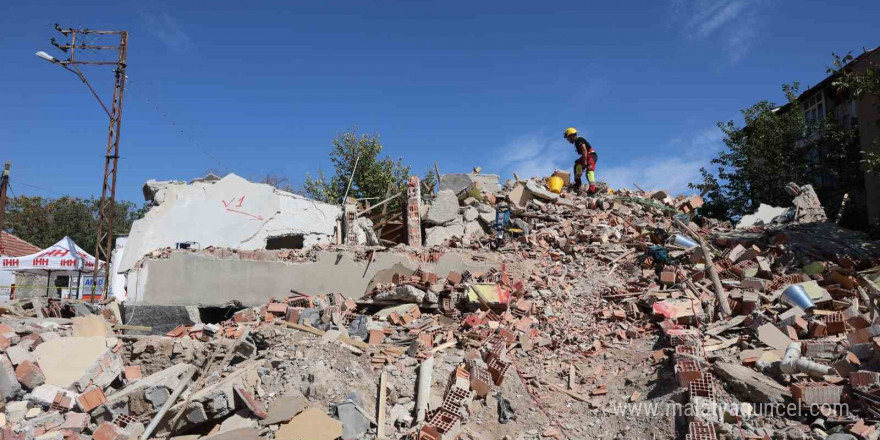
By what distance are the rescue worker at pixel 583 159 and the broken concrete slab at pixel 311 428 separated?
408 inches

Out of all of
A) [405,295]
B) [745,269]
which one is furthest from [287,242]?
[745,269]

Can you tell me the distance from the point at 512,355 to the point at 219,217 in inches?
282

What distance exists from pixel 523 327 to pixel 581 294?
1.60 metres

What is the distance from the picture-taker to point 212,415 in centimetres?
568

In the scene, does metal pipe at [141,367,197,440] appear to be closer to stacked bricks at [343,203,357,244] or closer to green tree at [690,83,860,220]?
stacked bricks at [343,203,357,244]

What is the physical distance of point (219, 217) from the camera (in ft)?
37.9

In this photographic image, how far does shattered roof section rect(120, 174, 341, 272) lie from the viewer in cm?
1120

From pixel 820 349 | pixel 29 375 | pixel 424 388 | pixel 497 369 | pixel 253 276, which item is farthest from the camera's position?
pixel 253 276

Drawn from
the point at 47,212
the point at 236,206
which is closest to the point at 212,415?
the point at 236,206

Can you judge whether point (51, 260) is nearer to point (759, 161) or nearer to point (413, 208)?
point (413, 208)

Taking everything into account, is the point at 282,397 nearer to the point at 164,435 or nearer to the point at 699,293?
the point at 164,435

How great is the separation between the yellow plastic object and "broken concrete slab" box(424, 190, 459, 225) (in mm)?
2763

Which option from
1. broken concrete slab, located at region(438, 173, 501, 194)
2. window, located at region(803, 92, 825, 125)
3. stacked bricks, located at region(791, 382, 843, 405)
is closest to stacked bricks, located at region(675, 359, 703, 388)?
stacked bricks, located at region(791, 382, 843, 405)

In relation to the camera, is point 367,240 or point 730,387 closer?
point 730,387
